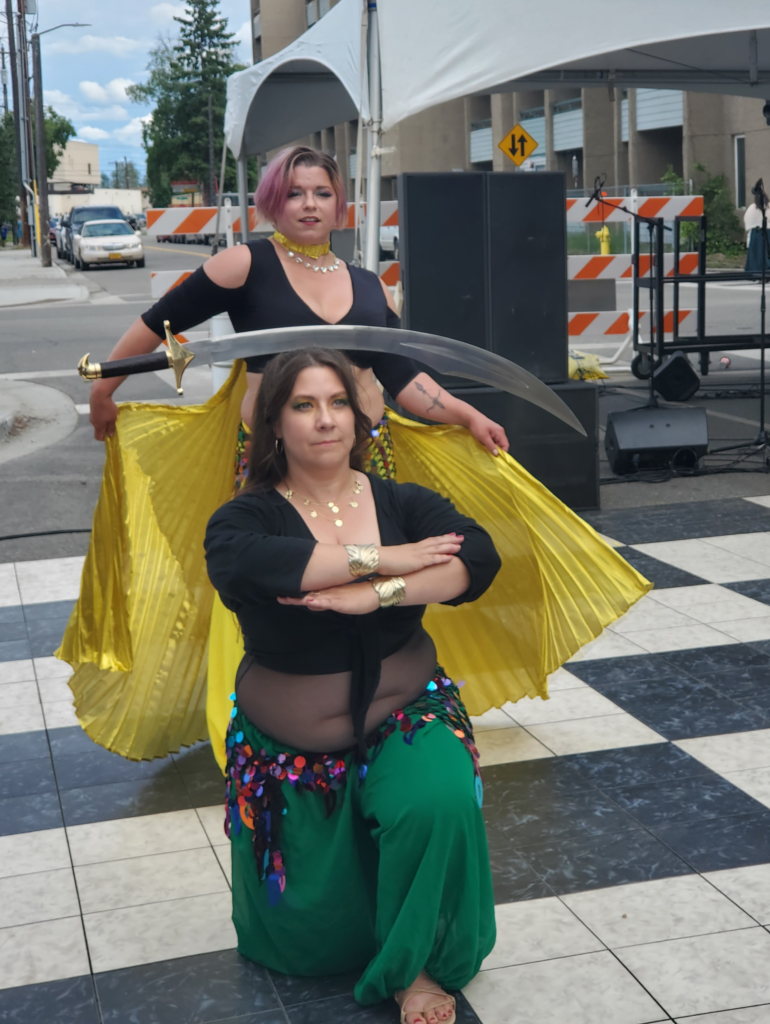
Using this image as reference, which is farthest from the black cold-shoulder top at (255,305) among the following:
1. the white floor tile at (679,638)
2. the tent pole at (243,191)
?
the tent pole at (243,191)

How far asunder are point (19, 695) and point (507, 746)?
1900 millimetres

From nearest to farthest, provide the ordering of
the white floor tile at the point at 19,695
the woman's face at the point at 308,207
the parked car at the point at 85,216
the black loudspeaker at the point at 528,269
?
the woman's face at the point at 308,207 → the white floor tile at the point at 19,695 → the black loudspeaker at the point at 528,269 → the parked car at the point at 85,216

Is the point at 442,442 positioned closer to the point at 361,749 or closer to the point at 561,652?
the point at 561,652

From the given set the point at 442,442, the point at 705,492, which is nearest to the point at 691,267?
the point at 705,492

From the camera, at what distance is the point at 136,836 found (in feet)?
11.4

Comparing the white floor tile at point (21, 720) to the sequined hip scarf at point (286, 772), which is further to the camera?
the white floor tile at point (21, 720)

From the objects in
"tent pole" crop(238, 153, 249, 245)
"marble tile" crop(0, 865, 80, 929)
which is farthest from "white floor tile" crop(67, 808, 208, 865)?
"tent pole" crop(238, 153, 249, 245)

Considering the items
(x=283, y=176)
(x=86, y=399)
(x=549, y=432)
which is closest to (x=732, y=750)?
(x=283, y=176)

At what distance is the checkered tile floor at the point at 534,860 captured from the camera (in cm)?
264

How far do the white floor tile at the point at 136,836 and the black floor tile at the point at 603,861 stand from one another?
3.03 ft

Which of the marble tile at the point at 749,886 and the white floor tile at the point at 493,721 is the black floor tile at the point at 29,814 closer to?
the white floor tile at the point at 493,721

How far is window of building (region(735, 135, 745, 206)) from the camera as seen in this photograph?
32969 mm

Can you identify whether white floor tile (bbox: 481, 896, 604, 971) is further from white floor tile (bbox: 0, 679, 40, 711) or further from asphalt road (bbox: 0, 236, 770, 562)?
asphalt road (bbox: 0, 236, 770, 562)

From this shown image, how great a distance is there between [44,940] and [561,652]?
160cm
